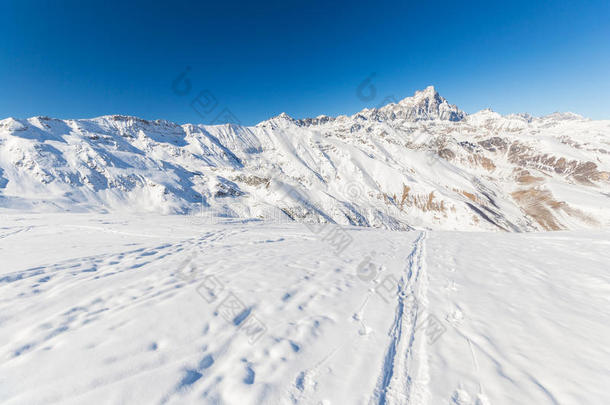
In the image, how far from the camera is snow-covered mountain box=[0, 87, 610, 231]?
8119 cm

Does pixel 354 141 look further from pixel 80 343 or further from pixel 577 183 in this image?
pixel 80 343

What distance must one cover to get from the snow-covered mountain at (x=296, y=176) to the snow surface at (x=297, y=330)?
250ft

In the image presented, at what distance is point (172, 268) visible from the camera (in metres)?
8.89

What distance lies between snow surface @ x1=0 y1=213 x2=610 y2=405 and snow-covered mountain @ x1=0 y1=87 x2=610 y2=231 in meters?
76.1

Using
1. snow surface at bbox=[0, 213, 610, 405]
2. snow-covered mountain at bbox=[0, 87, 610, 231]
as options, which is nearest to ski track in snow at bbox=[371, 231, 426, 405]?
snow surface at bbox=[0, 213, 610, 405]

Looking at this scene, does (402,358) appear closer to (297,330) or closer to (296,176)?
(297,330)

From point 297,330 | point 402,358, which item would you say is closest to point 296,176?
point 297,330

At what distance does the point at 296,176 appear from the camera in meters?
138

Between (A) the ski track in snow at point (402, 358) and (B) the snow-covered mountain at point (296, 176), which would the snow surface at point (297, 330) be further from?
(B) the snow-covered mountain at point (296, 176)

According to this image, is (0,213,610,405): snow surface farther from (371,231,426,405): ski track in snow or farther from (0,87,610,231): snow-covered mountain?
(0,87,610,231): snow-covered mountain

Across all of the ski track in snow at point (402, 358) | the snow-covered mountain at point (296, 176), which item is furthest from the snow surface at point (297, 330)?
the snow-covered mountain at point (296, 176)

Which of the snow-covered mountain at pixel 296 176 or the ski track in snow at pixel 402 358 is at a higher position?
the snow-covered mountain at pixel 296 176

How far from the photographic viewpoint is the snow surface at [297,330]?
355cm

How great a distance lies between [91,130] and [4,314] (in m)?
176
